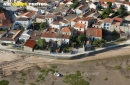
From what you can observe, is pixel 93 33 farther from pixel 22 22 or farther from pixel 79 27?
pixel 22 22

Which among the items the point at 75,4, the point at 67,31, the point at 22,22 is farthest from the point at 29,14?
the point at 67,31

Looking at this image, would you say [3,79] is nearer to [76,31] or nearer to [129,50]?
[76,31]

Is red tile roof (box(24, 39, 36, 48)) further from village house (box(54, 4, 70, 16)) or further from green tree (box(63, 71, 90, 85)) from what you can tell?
village house (box(54, 4, 70, 16))

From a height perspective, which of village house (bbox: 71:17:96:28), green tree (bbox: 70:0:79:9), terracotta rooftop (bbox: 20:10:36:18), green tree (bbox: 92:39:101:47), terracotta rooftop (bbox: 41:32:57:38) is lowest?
green tree (bbox: 92:39:101:47)

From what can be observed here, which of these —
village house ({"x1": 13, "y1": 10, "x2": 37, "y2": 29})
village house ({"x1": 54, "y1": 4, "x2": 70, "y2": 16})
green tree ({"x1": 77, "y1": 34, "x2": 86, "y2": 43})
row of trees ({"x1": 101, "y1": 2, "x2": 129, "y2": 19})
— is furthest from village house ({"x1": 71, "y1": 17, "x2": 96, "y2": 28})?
village house ({"x1": 13, "y1": 10, "x2": 37, "y2": 29})

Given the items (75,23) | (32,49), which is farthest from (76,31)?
(32,49)

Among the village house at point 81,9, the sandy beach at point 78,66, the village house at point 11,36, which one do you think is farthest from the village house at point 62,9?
the sandy beach at point 78,66
